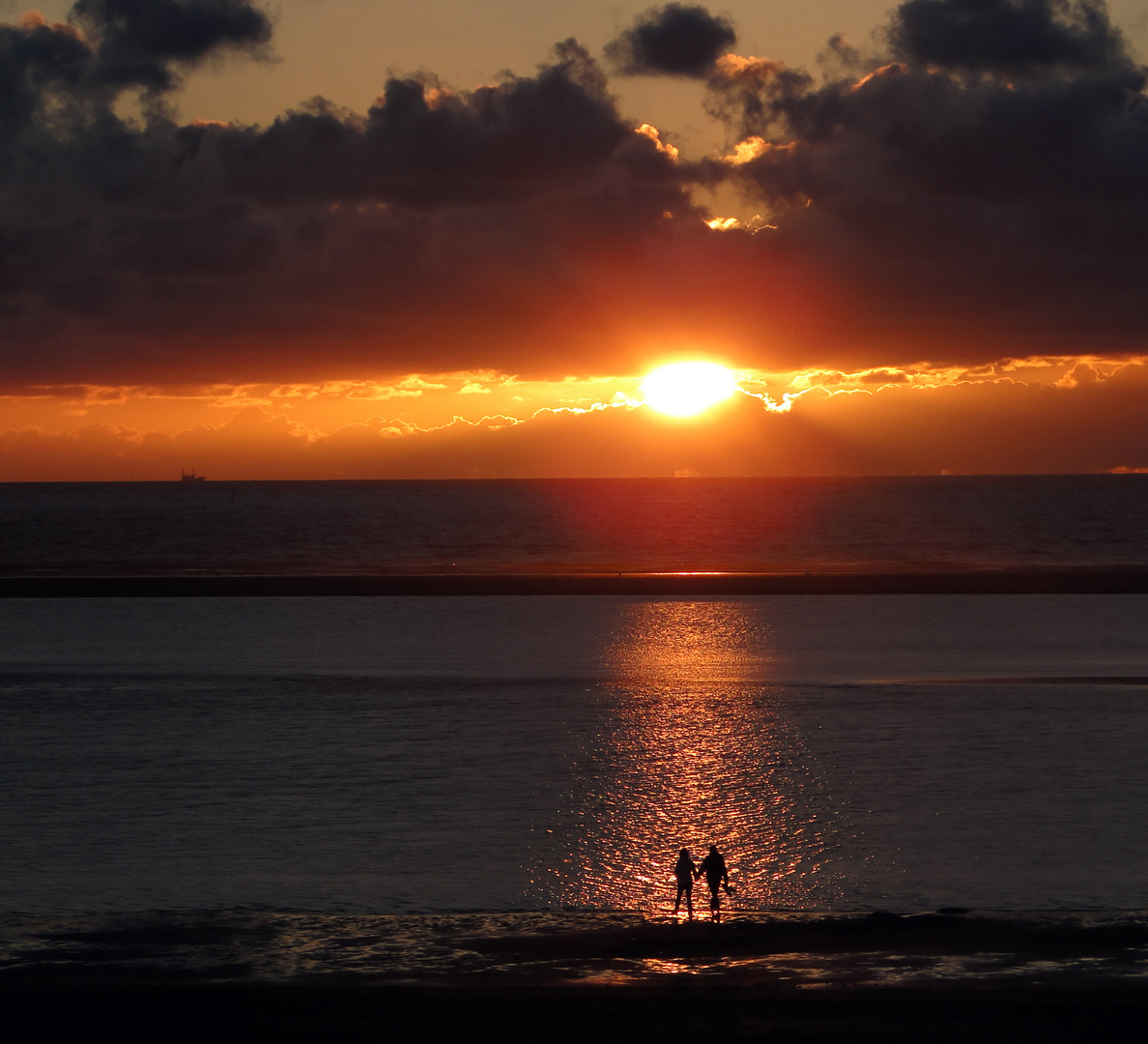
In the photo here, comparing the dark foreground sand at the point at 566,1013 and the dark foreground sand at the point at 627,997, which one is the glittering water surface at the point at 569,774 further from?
the dark foreground sand at the point at 566,1013

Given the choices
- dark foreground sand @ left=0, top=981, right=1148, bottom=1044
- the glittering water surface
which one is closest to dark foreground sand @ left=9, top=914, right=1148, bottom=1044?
dark foreground sand @ left=0, top=981, right=1148, bottom=1044

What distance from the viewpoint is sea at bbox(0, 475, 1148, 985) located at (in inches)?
695

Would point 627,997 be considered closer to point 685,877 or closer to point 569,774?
point 685,877

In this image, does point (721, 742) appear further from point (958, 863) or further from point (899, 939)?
point (899, 939)

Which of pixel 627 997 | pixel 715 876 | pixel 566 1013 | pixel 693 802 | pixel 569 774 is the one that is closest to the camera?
pixel 566 1013

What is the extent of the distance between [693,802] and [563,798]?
8.82 ft

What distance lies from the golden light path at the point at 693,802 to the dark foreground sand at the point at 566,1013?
4.53 meters

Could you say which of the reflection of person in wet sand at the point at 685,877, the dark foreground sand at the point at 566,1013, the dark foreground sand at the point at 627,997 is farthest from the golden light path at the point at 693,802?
the dark foreground sand at the point at 566,1013

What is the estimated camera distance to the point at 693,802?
86.5 ft

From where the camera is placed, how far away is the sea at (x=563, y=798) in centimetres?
1764

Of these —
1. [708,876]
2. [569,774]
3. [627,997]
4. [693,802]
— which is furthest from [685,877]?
[569,774]

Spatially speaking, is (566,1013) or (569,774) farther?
(569,774)

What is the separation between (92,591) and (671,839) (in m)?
73.6

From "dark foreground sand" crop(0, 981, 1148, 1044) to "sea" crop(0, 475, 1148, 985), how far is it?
73cm
